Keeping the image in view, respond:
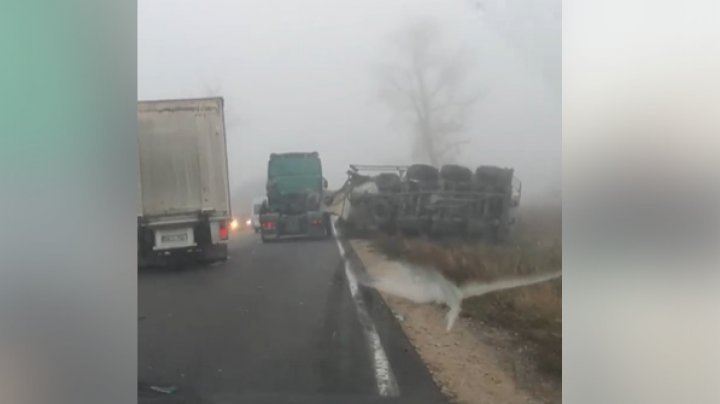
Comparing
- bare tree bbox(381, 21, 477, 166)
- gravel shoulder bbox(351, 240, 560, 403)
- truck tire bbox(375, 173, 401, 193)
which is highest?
bare tree bbox(381, 21, 477, 166)

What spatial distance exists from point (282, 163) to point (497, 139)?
51cm

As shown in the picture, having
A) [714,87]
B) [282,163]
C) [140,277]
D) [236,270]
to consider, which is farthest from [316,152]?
[714,87]

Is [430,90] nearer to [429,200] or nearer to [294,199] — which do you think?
[429,200]

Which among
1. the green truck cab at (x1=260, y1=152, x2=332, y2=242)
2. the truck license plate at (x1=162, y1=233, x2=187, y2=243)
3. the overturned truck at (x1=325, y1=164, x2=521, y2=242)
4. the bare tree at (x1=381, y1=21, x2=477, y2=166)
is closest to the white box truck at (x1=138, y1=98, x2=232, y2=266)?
the truck license plate at (x1=162, y1=233, x2=187, y2=243)

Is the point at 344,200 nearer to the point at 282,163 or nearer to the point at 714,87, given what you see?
the point at 282,163

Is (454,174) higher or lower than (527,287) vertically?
higher

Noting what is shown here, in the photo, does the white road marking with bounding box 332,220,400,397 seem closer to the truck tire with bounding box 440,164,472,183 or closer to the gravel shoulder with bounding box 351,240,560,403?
the gravel shoulder with bounding box 351,240,560,403

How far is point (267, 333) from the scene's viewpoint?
4.48ft

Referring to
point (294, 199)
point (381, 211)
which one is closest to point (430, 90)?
point (381, 211)

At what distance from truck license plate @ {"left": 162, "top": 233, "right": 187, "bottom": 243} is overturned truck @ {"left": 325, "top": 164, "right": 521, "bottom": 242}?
14.0 inches

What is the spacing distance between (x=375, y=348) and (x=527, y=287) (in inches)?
15.0

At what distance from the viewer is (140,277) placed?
4.58ft

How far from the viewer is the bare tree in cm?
135

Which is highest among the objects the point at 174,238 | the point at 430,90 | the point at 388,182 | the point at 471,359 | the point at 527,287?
the point at 430,90
